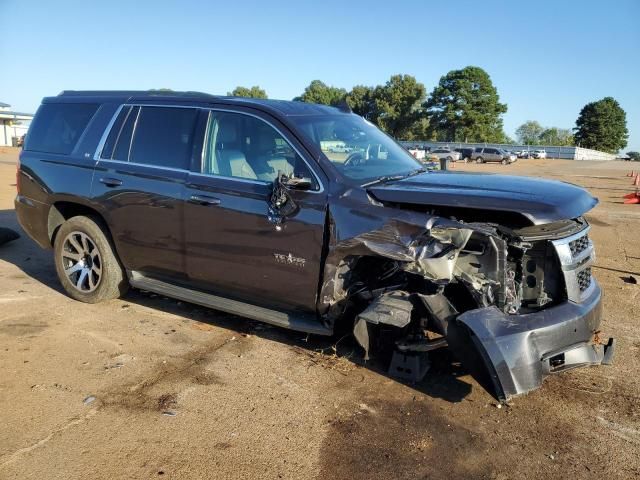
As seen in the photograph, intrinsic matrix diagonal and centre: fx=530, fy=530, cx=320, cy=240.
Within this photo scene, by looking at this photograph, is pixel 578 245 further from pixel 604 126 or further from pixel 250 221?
pixel 604 126

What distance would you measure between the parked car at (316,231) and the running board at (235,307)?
0.05 ft

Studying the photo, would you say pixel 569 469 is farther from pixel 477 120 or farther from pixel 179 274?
pixel 477 120

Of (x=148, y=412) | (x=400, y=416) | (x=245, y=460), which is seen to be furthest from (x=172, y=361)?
(x=400, y=416)

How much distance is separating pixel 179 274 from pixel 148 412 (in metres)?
1.51

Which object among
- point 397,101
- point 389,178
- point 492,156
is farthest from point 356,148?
point 397,101

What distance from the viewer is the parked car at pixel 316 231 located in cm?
344

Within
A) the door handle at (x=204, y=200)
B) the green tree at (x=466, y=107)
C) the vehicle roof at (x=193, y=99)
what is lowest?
the door handle at (x=204, y=200)

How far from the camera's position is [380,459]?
118 inches

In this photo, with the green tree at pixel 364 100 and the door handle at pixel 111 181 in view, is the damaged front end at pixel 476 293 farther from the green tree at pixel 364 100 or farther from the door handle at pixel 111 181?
the green tree at pixel 364 100

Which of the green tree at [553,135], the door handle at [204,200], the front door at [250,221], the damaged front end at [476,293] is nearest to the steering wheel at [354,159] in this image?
the front door at [250,221]

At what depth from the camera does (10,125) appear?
56.9 meters

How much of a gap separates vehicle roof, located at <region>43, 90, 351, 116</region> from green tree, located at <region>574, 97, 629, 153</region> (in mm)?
118133

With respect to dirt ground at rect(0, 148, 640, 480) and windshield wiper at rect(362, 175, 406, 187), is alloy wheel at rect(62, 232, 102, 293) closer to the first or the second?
dirt ground at rect(0, 148, 640, 480)

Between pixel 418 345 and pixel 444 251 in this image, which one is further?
pixel 418 345
